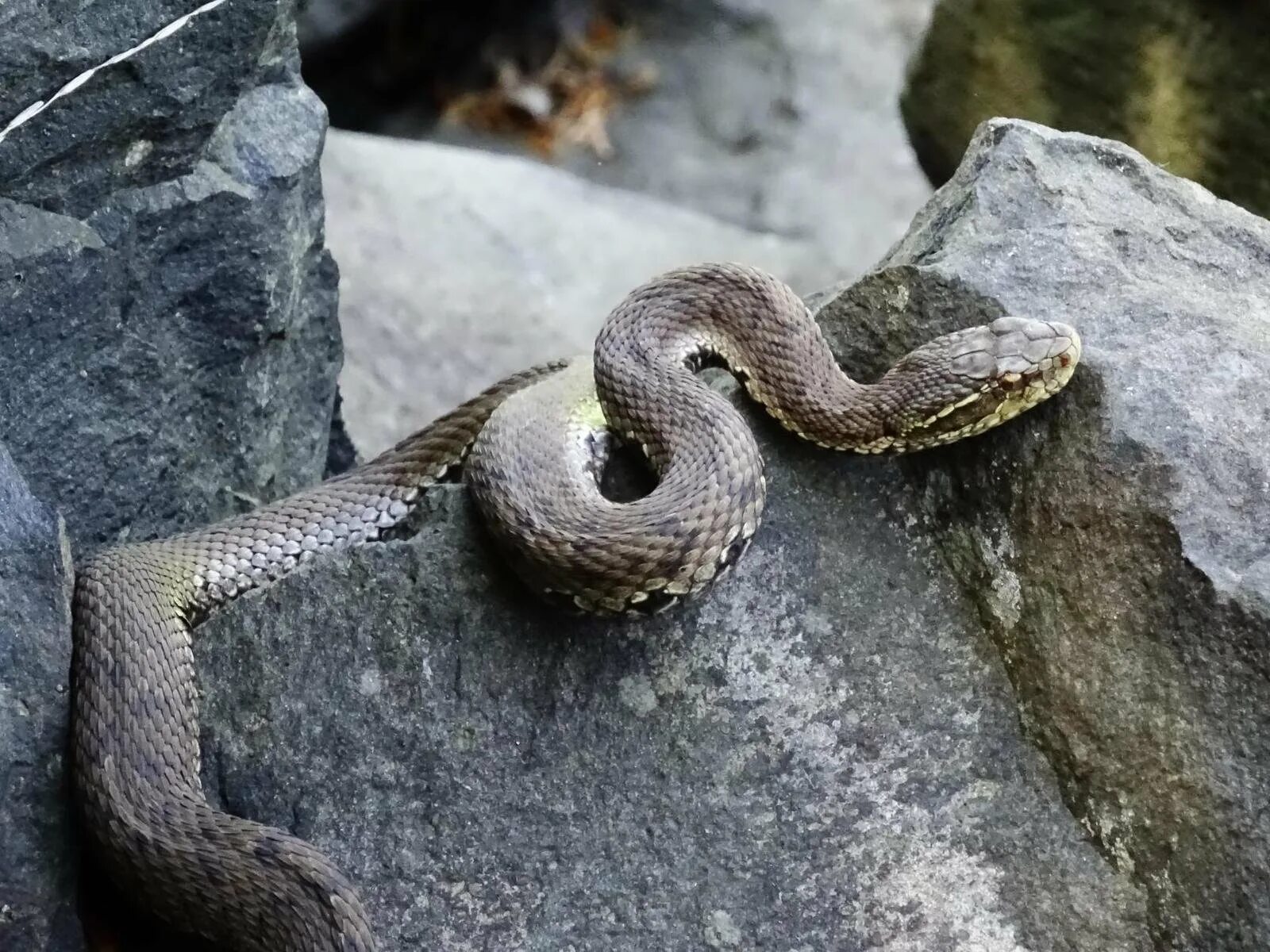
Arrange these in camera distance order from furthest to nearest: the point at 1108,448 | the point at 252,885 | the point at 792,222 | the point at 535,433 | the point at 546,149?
the point at 546,149, the point at 792,222, the point at 535,433, the point at 1108,448, the point at 252,885

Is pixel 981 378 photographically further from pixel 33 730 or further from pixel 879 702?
pixel 33 730

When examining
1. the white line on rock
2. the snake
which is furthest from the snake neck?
the white line on rock

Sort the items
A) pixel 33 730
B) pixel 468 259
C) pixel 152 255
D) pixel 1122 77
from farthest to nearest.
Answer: pixel 468 259, pixel 1122 77, pixel 152 255, pixel 33 730

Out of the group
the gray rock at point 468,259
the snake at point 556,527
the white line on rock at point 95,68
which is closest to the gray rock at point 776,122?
the gray rock at point 468,259

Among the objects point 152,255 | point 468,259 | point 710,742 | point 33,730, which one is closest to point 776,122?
point 468,259

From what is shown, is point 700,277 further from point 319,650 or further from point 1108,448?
point 319,650

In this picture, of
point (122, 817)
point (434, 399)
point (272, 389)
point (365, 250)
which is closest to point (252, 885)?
point (122, 817)
